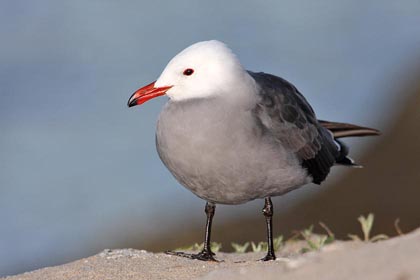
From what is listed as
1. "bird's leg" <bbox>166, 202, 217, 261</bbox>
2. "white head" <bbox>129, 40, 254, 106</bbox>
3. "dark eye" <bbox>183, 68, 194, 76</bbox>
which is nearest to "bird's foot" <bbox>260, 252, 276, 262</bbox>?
"bird's leg" <bbox>166, 202, 217, 261</bbox>

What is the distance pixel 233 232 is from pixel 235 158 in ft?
26.5

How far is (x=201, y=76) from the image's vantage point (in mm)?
7320

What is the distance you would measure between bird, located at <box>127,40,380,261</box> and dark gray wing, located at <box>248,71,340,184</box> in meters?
0.01

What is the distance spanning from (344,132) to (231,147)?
7.91 ft

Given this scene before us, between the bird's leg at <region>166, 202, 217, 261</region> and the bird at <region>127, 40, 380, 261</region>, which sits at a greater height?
the bird at <region>127, 40, 380, 261</region>

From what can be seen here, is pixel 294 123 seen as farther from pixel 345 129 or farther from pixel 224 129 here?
pixel 345 129

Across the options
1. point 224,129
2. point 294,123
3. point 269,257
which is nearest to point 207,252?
point 269,257

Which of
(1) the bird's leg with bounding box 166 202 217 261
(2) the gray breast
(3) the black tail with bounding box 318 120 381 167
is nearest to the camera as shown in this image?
(2) the gray breast

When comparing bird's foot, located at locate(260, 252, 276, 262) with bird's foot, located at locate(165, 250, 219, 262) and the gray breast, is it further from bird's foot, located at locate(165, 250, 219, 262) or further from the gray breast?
the gray breast

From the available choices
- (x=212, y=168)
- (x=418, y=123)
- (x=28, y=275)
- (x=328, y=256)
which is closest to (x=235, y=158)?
(x=212, y=168)

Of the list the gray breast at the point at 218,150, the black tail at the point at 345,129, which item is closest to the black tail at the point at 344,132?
the black tail at the point at 345,129

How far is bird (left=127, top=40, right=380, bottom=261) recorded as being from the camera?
23.2ft

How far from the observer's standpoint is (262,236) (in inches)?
565

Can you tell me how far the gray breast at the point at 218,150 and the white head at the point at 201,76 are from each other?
0.10 m
